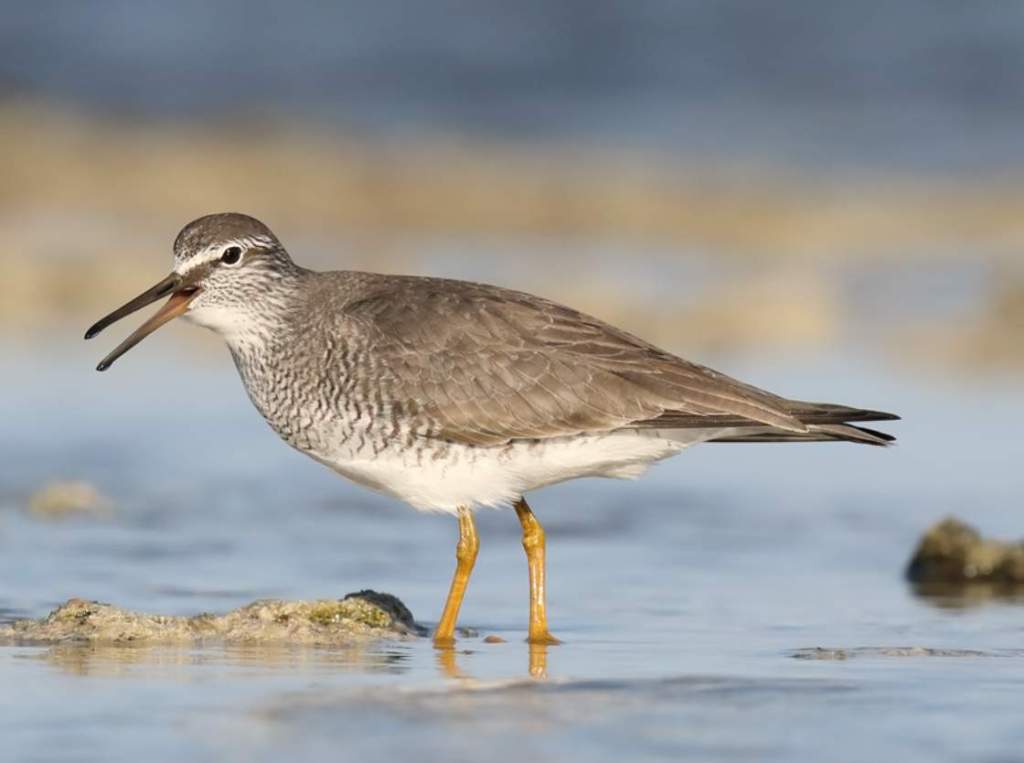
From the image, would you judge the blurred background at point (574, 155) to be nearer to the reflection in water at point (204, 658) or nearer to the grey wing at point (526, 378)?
the grey wing at point (526, 378)

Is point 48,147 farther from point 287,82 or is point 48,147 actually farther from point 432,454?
point 432,454

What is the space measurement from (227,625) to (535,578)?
4.81ft

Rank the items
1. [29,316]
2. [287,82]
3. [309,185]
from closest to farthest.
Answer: [29,316] < [309,185] < [287,82]

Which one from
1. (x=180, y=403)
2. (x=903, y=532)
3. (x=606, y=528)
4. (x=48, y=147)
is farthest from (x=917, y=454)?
(x=48, y=147)

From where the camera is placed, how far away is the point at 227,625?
8.12 meters

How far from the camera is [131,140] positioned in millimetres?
30828

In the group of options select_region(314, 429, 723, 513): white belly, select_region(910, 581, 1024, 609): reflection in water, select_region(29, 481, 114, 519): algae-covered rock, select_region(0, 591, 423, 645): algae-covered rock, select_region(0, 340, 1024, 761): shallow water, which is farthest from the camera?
select_region(29, 481, 114, 519): algae-covered rock

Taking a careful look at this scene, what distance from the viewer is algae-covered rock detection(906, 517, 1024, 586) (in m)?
10.0

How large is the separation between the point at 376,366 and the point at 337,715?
2666 millimetres

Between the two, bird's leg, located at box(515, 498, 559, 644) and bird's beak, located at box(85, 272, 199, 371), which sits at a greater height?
bird's beak, located at box(85, 272, 199, 371)

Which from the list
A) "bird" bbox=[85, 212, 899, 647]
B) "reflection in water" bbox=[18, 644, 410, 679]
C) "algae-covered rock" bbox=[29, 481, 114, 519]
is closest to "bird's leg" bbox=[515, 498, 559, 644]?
"bird" bbox=[85, 212, 899, 647]

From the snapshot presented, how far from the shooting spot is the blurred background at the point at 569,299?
24.7 feet

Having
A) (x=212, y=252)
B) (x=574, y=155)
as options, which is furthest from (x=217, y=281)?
(x=574, y=155)

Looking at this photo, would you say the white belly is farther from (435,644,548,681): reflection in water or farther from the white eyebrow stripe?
the white eyebrow stripe
